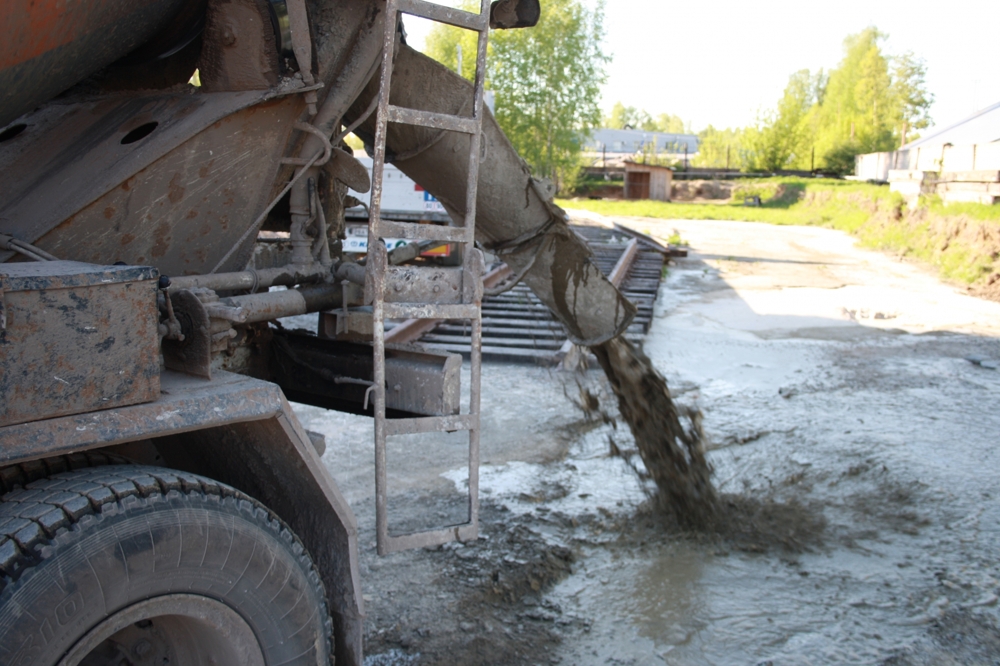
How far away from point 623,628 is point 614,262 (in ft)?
39.0

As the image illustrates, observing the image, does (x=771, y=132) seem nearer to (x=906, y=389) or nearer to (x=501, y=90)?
(x=501, y=90)

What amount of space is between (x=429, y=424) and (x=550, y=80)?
131 feet

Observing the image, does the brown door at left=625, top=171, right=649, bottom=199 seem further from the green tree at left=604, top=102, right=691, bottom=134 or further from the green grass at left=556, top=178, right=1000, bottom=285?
the green tree at left=604, top=102, right=691, bottom=134

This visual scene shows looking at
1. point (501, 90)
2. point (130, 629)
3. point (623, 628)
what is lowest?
point (623, 628)

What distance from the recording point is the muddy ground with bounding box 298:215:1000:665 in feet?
11.1

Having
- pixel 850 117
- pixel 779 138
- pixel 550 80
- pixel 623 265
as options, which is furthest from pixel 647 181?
pixel 623 265

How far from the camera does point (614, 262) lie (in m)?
15.0

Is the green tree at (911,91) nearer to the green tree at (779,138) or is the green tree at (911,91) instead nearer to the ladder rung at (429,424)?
the green tree at (779,138)

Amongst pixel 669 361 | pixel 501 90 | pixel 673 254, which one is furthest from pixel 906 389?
pixel 501 90

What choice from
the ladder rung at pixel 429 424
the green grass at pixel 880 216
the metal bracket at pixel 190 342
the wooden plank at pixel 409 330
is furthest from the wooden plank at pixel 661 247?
the metal bracket at pixel 190 342

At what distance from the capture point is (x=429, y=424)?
110 inches

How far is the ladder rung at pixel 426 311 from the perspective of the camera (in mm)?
2652

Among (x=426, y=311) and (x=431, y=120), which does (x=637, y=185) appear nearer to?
(x=431, y=120)

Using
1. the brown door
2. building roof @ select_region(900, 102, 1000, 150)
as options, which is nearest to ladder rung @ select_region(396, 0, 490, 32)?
building roof @ select_region(900, 102, 1000, 150)
